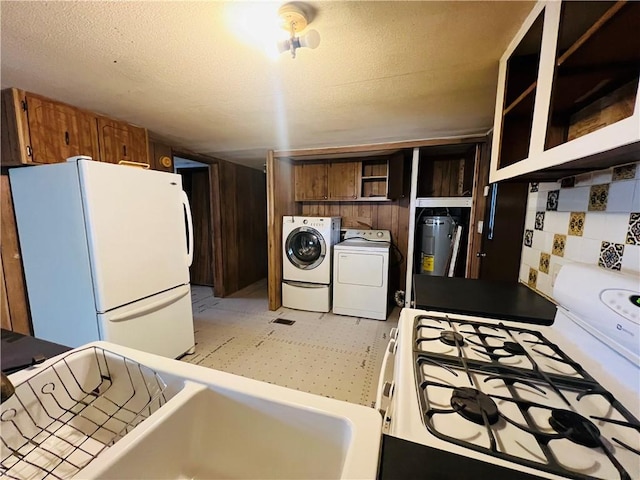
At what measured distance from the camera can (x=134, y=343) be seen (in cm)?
191

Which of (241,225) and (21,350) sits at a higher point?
(241,225)

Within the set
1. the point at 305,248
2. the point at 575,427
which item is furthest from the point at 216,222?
the point at 575,427

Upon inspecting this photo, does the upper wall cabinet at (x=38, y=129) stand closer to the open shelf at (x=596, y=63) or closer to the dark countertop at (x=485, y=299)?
the dark countertop at (x=485, y=299)

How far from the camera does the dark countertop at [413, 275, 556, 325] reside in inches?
46.3

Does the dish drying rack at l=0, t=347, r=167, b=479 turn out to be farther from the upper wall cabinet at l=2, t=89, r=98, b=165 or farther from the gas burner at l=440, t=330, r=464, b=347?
the upper wall cabinet at l=2, t=89, r=98, b=165

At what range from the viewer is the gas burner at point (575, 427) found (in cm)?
55

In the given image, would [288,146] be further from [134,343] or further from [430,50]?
[134,343]

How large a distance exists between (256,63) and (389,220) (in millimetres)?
2719

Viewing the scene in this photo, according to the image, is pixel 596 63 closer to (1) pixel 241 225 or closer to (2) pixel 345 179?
(2) pixel 345 179

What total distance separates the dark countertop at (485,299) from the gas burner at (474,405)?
0.59 metres

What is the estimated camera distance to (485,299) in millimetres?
1353

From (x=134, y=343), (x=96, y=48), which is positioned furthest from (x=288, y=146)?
(x=134, y=343)

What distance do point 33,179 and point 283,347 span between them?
231cm

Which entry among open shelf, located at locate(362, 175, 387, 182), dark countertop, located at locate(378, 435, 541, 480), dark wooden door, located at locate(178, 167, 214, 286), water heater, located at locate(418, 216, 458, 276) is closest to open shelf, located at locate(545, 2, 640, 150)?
dark countertop, located at locate(378, 435, 541, 480)
